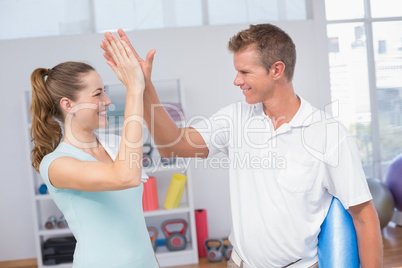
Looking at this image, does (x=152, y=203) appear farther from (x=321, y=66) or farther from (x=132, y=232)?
(x=132, y=232)

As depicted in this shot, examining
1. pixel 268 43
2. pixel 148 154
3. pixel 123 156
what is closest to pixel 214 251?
pixel 148 154

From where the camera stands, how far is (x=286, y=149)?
1.61 meters

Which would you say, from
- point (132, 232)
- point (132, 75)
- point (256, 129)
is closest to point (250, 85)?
point (256, 129)

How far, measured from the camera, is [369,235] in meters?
1.50

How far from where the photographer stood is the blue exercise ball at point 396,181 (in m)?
4.13

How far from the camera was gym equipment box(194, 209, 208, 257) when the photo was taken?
405 cm

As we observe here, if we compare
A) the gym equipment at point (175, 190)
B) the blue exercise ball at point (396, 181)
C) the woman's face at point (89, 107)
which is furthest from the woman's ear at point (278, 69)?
the blue exercise ball at point (396, 181)

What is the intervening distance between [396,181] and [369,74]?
1.12m

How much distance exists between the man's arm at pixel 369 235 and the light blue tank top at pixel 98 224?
2.33 feet

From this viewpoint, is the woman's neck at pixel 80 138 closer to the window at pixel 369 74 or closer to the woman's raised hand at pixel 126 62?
the woman's raised hand at pixel 126 62

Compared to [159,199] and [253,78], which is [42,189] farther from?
[253,78]

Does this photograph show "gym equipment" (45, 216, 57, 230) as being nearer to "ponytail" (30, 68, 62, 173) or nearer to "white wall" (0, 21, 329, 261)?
"white wall" (0, 21, 329, 261)

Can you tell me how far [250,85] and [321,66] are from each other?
9.29 feet

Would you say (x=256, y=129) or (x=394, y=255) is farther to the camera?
(x=394, y=255)
